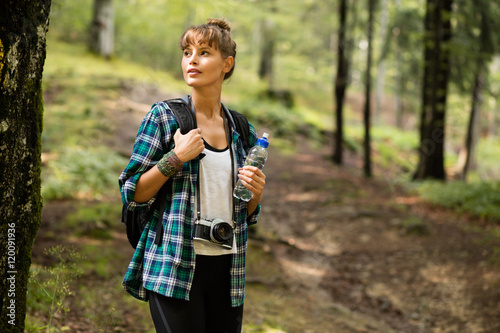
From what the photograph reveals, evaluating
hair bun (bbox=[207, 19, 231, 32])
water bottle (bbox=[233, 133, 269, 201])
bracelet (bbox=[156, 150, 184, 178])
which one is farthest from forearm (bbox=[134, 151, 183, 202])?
hair bun (bbox=[207, 19, 231, 32])

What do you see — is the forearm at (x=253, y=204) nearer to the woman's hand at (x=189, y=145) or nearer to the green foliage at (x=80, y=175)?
the woman's hand at (x=189, y=145)

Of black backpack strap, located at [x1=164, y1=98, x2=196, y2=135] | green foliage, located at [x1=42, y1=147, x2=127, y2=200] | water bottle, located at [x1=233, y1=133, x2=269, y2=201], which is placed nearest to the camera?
black backpack strap, located at [x1=164, y1=98, x2=196, y2=135]

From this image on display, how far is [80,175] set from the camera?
9078 millimetres

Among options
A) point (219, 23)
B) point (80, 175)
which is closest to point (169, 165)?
point (219, 23)

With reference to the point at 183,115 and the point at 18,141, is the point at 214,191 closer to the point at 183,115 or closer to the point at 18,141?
the point at 183,115

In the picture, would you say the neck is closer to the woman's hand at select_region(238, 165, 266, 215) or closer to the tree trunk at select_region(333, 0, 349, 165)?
the woman's hand at select_region(238, 165, 266, 215)

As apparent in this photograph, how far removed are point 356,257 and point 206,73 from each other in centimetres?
652

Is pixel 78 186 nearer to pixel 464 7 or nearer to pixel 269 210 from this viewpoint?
pixel 269 210

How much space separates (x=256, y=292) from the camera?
19.3ft

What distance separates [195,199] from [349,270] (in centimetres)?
597

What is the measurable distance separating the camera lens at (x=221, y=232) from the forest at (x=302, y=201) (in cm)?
104

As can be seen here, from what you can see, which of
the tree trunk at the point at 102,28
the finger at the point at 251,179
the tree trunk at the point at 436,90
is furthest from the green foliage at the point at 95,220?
the tree trunk at the point at 102,28

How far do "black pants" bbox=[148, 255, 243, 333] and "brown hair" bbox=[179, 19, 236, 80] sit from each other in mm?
1115

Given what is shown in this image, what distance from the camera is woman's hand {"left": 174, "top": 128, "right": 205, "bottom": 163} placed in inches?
82.6
